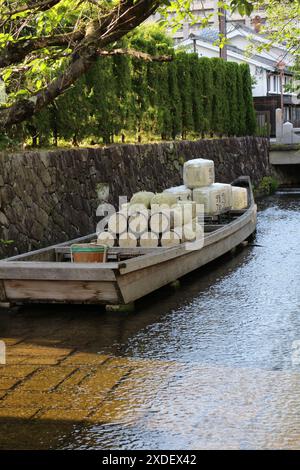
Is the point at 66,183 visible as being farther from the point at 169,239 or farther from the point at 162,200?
the point at 169,239

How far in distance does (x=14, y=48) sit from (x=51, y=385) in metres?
5.77

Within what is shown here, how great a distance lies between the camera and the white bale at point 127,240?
1055 centimetres

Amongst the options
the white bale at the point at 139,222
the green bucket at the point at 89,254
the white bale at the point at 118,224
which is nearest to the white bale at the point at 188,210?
the white bale at the point at 139,222

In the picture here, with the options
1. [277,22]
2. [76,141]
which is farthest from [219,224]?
[277,22]

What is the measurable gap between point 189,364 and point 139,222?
402cm

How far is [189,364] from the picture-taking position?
7.00 meters

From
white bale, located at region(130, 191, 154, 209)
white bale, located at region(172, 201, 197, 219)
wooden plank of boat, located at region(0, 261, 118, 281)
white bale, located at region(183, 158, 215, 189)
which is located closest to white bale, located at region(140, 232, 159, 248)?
white bale, located at region(172, 201, 197, 219)

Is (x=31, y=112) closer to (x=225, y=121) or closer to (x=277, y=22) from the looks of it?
(x=277, y=22)

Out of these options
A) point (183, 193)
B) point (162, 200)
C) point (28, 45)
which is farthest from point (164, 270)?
point (183, 193)

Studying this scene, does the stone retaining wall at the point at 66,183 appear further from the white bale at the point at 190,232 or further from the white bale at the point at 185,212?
the white bale at the point at 190,232

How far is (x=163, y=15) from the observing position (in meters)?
11.3

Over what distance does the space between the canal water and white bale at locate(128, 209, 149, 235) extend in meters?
0.89

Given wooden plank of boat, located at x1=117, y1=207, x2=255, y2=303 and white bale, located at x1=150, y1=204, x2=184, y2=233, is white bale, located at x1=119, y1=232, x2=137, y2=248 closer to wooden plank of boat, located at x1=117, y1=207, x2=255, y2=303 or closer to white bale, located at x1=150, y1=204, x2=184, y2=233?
white bale, located at x1=150, y1=204, x2=184, y2=233
